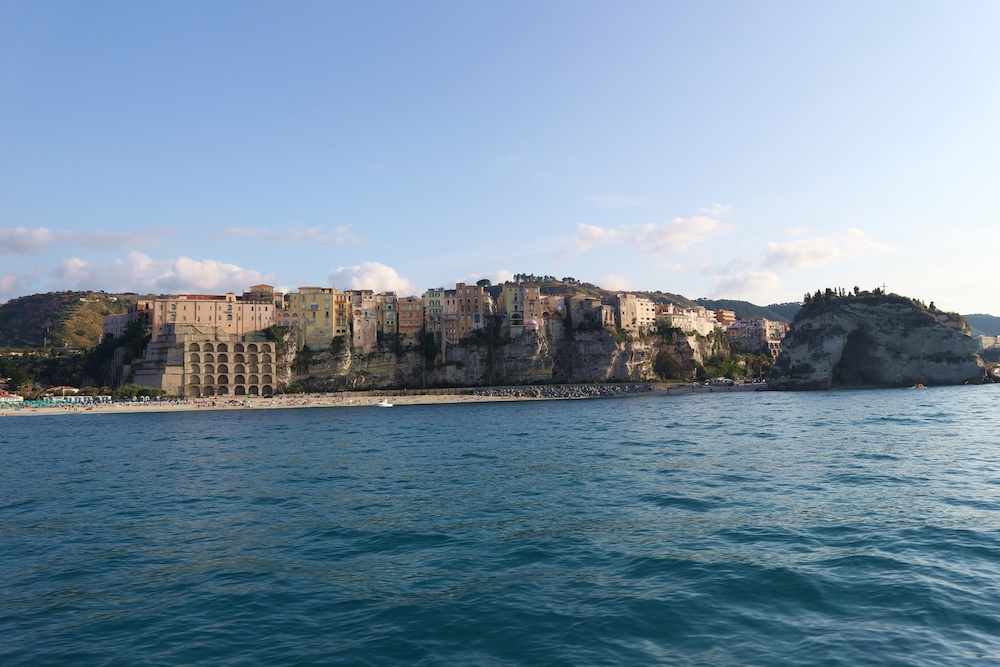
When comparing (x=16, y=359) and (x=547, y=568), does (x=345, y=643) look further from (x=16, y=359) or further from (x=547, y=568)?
(x=16, y=359)

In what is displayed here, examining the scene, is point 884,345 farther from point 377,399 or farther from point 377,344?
point 377,344

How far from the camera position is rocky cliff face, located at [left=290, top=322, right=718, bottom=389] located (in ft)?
390

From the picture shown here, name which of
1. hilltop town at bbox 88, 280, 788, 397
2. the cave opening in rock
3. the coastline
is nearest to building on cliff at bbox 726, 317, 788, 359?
hilltop town at bbox 88, 280, 788, 397

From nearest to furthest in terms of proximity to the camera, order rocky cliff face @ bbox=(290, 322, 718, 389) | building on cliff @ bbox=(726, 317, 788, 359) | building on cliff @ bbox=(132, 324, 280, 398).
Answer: building on cliff @ bbox=(132, 324, 280, 398) < rocky cliff face @ bbox=(290, 322, 718, 389) < building on cliff @ bbox=(726, 317, 788, 359)

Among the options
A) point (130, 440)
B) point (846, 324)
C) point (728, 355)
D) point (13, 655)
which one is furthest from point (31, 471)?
point (728, 355)

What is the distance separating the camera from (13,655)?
9.55 m

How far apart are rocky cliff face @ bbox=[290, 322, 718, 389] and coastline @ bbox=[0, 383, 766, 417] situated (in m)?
6.16

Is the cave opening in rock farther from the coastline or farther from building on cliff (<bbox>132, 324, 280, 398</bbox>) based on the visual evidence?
building on cliff (<bbox>132, 324, 280, 398</bbox>)

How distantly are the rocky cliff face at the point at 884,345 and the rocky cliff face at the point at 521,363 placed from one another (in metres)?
27.4

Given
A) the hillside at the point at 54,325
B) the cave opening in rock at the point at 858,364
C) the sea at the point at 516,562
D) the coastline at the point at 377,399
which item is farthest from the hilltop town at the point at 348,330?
the sea at the point at 516,562

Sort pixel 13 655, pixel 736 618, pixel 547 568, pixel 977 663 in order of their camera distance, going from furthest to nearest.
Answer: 1. pixel 547 568
2. pixel 736 618
3. pixel 13 655
4. pixel 977 663

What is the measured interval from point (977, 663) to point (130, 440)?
168ft

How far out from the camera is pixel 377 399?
105312mm

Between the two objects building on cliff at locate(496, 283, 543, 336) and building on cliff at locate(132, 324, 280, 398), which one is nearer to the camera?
building on cliff at locate(132, 324, 280, 398)
